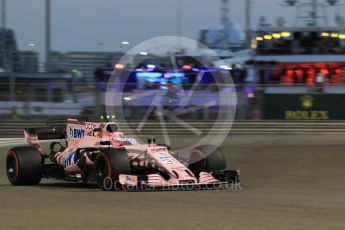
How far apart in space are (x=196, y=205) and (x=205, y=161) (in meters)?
3.00

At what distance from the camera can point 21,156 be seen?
13.3 meters

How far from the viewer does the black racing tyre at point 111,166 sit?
1136 cm

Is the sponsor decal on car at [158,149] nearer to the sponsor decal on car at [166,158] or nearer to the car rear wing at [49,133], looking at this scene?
the sponsor decal on car at [166,158]

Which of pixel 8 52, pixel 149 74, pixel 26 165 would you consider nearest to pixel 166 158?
pixel 26 165

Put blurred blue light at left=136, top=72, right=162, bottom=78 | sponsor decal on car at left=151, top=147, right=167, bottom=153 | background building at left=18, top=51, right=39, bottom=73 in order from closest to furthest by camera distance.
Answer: sponsor decal on car at left=151, top=147, right=167, bottom=153 < blurred blue light at left=136, top=72, right=162, bottom=78 < background building at left=18, top=51, right=39, bottom=73

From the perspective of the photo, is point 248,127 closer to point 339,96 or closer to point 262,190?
point 339,96

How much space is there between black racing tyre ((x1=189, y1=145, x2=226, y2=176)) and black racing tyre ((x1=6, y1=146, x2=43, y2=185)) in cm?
285

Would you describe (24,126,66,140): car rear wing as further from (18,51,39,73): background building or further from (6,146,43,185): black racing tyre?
(18,51,39,73): background building

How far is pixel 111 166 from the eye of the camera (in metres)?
11.3

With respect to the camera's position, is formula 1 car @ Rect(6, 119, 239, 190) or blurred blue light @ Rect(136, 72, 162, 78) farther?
blurred blue light @ Rect(136, 72, 162, 78)

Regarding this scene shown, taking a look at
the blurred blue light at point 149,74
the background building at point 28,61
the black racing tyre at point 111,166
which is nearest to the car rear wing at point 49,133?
the black racing tyre at point 111,166

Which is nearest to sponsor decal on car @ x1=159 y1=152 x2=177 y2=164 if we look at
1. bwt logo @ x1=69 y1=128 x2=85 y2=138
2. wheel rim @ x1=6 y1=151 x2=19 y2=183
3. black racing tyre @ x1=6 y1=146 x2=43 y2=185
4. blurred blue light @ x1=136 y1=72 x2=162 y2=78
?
bwt logo @ x1=69 y1=128 x2=85 y2=138

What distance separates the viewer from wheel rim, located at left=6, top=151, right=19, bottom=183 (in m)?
13.3

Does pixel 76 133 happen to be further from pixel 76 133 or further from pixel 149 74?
pixel 149 74
